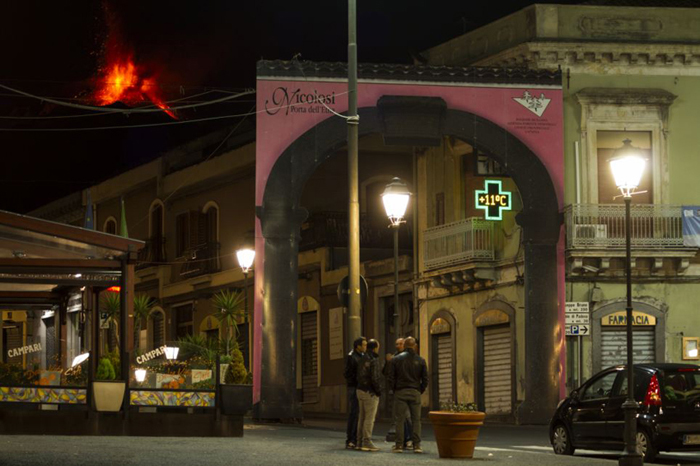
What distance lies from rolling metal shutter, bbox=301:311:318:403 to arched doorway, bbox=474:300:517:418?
842 centimetres

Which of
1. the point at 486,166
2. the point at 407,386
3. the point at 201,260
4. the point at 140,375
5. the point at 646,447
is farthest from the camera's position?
the point at 201,260

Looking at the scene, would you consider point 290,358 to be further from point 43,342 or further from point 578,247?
point 43,342

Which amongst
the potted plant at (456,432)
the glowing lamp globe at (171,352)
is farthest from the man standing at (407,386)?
the glowing lamp globe at (171,352)

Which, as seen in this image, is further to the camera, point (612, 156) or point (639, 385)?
point (612, 156)

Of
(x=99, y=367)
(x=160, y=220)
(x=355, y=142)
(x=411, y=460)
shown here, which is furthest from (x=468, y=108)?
(x=160, y=220)

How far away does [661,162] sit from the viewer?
1347 inches

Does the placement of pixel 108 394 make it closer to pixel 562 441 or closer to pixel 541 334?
pixel 562 441

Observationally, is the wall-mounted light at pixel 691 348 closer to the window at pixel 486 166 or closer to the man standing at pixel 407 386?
the window at pixel 486 166

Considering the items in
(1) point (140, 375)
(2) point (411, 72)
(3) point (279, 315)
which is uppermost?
(2) point (411, 72)

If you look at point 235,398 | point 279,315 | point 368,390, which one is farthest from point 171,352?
point 368,390

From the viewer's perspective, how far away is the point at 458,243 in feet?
120

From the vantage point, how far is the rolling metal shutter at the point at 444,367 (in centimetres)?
3819

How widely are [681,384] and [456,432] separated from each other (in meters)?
4.01

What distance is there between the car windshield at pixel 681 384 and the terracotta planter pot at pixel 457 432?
133 inches
